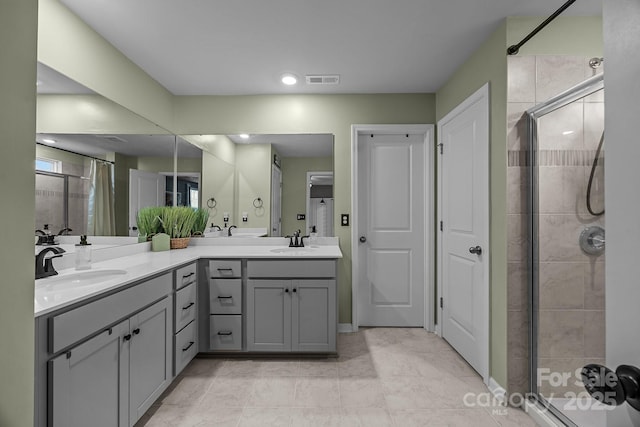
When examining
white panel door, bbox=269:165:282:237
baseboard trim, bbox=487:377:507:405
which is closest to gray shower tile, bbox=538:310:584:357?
baseboard trim, bbox=487:377:507:405

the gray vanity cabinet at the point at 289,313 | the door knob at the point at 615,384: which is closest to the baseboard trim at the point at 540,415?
the gray vanity cabinet at the point at 289,313

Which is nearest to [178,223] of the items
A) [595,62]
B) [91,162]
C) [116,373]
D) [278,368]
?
[91,162]

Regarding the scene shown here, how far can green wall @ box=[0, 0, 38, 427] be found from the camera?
764 mm

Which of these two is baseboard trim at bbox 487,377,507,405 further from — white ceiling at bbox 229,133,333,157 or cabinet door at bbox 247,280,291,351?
white ceiling at bbox 229,133,333,157

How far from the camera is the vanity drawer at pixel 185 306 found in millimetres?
2223

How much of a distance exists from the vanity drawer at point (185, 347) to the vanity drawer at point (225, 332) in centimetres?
15

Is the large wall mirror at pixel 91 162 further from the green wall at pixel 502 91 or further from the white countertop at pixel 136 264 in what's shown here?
the green wall at pixel 502 91

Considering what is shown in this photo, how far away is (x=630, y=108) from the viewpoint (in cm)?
49

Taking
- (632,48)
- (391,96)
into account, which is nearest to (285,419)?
(632,48)

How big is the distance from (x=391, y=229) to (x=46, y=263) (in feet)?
9.00

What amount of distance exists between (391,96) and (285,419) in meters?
2.92

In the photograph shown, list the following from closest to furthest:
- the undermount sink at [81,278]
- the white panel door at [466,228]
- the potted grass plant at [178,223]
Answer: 1. the undermount sink at [81,278]
2. the white panel door at [466,228]
3. the potted grass plant at [178,223]

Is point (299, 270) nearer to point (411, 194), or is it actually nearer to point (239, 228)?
point (239, 228)

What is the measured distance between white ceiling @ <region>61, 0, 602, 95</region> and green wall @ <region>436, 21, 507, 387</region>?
19 centimetres
